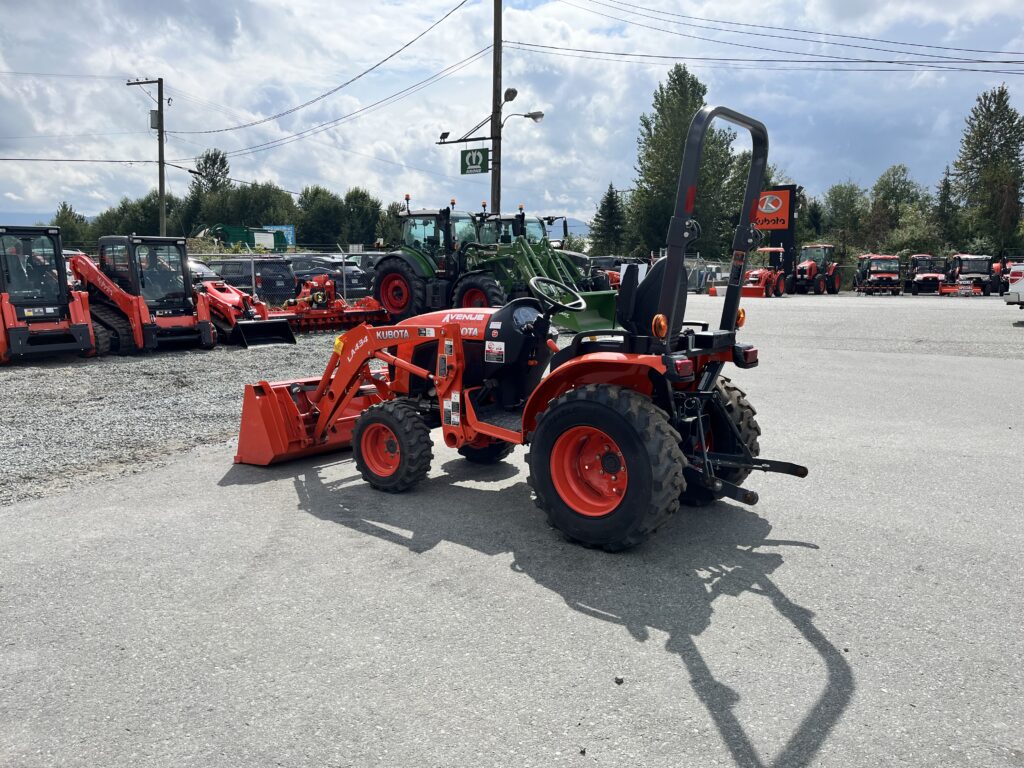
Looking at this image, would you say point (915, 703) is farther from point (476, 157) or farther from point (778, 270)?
point (778, 270)

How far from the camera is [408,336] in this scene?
6.25m

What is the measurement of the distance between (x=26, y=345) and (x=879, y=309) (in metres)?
21.0

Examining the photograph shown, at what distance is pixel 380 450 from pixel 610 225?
189 feet

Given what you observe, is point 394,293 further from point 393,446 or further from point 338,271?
point 338,271

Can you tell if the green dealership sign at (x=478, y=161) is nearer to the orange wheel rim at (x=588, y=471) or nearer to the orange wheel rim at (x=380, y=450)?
the orange wheel rim at (x=380, y=450)

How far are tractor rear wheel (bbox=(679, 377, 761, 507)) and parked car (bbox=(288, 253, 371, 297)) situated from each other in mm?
18592

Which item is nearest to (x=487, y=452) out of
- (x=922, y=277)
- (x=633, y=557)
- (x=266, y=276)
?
(x=633, y=557)

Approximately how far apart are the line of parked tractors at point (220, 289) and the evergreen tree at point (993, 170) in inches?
1948

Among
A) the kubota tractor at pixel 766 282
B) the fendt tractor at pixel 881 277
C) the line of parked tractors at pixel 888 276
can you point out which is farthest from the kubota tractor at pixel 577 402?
the fendt tractor at pixel 881 277

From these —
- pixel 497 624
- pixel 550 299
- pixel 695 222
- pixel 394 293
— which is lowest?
pixel 497 624

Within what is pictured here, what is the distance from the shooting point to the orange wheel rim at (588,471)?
4789 mm

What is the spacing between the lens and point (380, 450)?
6.16m

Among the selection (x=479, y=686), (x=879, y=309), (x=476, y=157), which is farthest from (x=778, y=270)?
(x=479, y=686)

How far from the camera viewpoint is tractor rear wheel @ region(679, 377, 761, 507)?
544cm
